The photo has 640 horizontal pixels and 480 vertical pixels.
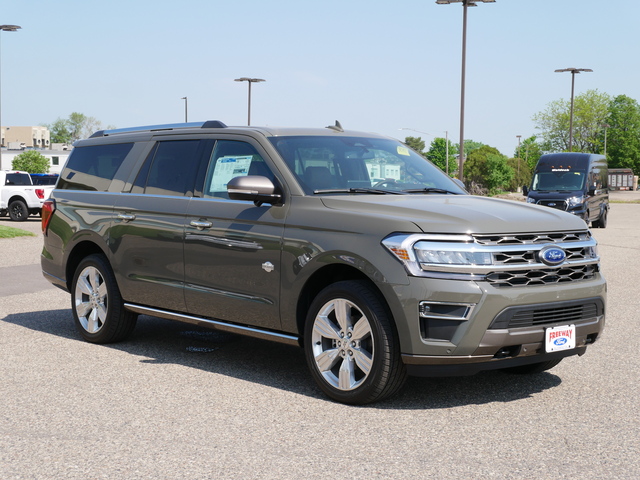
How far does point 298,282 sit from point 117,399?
4.55 ft

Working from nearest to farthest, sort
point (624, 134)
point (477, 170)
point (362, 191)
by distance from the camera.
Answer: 1. point (362, 191)
2. point (477, 170)
3. point (624, 134)

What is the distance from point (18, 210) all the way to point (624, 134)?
106m

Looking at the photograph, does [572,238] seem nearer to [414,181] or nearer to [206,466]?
[414,181]

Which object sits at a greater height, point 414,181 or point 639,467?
point 414,181

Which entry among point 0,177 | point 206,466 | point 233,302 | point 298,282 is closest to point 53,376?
point 233,302

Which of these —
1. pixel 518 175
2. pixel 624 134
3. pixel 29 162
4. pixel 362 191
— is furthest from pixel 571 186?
pixel 624 134

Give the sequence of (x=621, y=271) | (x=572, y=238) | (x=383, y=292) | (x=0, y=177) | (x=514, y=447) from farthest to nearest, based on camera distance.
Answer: (x=0, y=177) < (x=621, y=271) < (x=572, y=238) < (x=383, y=292) < (x=514, y=447)

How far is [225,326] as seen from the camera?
6.57 m

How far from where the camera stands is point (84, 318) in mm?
7879

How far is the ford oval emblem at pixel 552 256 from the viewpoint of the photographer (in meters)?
5.40

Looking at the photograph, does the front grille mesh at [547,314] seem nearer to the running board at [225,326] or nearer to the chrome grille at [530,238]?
the chrome grille at [530,238]

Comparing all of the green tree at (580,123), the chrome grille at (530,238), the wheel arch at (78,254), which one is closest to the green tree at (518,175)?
the green tree at (580,123)

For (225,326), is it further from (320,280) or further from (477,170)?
(477,170)

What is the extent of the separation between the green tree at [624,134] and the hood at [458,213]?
12229cm
